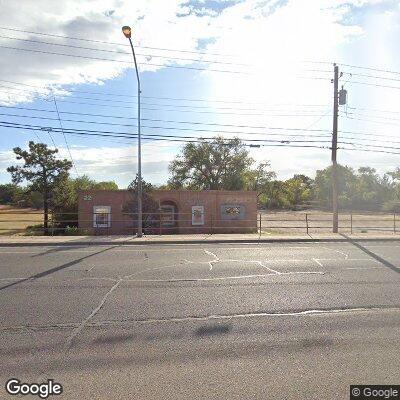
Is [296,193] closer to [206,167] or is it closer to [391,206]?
[391,206]

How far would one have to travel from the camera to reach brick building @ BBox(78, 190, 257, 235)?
28844 millimetres

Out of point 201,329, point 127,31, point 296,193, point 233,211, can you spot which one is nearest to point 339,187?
point 296,193

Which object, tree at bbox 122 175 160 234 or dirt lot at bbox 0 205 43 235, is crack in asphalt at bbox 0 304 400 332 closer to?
dirt lot at bbox 0 205 43 235

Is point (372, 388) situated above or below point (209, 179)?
below

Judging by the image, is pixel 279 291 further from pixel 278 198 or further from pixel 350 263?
pixel 278 198

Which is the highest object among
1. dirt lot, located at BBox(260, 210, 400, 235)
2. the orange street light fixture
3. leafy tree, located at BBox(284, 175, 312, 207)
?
the orange street light fixture

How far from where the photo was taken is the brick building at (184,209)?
28844mm

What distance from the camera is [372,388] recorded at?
13.1 feet

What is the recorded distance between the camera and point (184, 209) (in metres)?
30.1

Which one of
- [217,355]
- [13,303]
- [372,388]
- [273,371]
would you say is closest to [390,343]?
[372,388]

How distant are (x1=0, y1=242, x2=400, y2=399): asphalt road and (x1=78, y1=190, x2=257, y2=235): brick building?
17.7 metres

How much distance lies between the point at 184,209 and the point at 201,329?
24.3m

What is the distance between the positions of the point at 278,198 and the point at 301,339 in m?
70.4

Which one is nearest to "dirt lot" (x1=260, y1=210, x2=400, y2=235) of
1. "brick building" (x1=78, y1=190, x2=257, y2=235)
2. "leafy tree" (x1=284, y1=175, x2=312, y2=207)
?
"brick building" (x1=78, y1=190, x2=257, y2=235)
